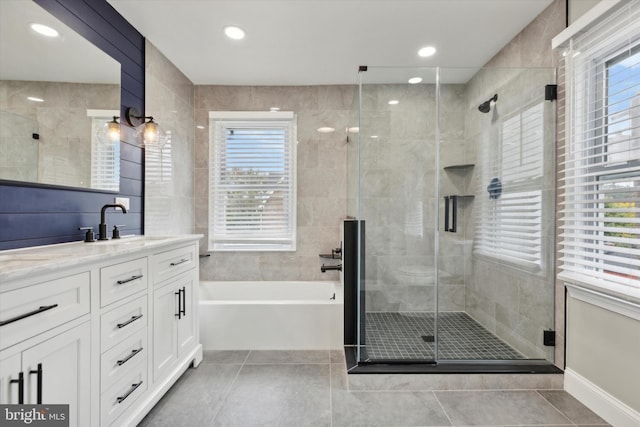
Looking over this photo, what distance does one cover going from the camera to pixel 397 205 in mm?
2264

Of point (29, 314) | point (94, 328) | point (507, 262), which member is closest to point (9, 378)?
point (29, 314)

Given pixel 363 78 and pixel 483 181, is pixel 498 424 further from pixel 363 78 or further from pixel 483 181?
pixel 363 78

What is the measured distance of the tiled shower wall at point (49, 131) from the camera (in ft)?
4.39

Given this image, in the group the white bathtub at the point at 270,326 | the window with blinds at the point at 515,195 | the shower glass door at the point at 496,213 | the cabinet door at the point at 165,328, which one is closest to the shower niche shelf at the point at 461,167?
the shower glass door at the point at 496,213

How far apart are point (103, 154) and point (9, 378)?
1.43 metres

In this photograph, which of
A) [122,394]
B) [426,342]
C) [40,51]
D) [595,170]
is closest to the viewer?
[122,394]

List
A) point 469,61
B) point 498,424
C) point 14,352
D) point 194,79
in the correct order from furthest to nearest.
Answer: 1. point 194,79
2. point 469,61
3. point 498,424
4. point 14,352

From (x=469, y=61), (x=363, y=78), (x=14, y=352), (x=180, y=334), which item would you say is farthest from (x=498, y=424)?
(x=469, y=61)

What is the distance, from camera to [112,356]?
1.29 m

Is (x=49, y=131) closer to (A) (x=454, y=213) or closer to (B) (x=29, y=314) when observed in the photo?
(B) (x=29, y=314)

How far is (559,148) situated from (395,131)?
1097mm

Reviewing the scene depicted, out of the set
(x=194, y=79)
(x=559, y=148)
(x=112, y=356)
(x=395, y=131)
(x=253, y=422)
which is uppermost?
(x=194, y=79)

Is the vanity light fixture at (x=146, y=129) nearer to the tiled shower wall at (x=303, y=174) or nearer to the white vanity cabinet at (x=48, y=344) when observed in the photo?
the tiled shower wall at (x=303, y=174)

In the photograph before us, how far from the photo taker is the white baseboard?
4.78 ft
